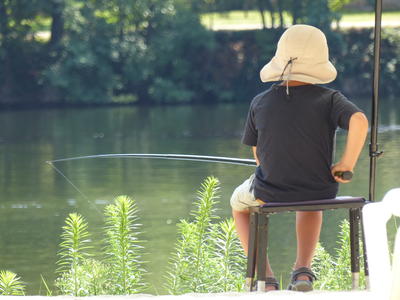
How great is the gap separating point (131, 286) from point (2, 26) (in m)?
34.4

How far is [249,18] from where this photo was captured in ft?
156

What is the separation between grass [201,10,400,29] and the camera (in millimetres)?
44344

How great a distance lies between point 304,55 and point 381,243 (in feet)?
3.58

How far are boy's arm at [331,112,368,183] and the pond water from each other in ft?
4.15

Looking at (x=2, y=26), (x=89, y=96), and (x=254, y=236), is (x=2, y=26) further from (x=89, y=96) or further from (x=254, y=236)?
(x=254, y=236)

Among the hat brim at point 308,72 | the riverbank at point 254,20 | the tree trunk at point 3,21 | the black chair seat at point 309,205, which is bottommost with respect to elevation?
the black chair seat at point 309,205

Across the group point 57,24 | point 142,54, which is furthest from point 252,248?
point 57,24

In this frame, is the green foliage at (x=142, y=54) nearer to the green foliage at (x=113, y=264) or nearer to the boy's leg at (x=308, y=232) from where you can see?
the green foliage at (x=113, y=264)

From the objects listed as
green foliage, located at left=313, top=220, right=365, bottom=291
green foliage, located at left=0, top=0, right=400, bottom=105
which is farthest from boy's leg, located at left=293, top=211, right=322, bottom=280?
green foliage, located at left=0, top=0, right=400, bottom=105

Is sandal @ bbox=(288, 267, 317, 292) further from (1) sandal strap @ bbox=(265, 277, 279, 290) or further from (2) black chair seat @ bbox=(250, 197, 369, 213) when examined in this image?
(2) black chair seat @ bbox=(250, 197, 369, 213)

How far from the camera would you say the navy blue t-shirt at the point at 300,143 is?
3441 millimetres

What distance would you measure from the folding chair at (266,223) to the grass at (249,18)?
3961 centimetres

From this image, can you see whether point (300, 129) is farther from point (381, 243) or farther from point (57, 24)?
point (57, 24)

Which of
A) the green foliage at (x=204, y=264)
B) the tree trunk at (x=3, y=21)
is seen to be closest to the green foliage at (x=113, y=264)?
the green foliage at (x=204, y=264)
